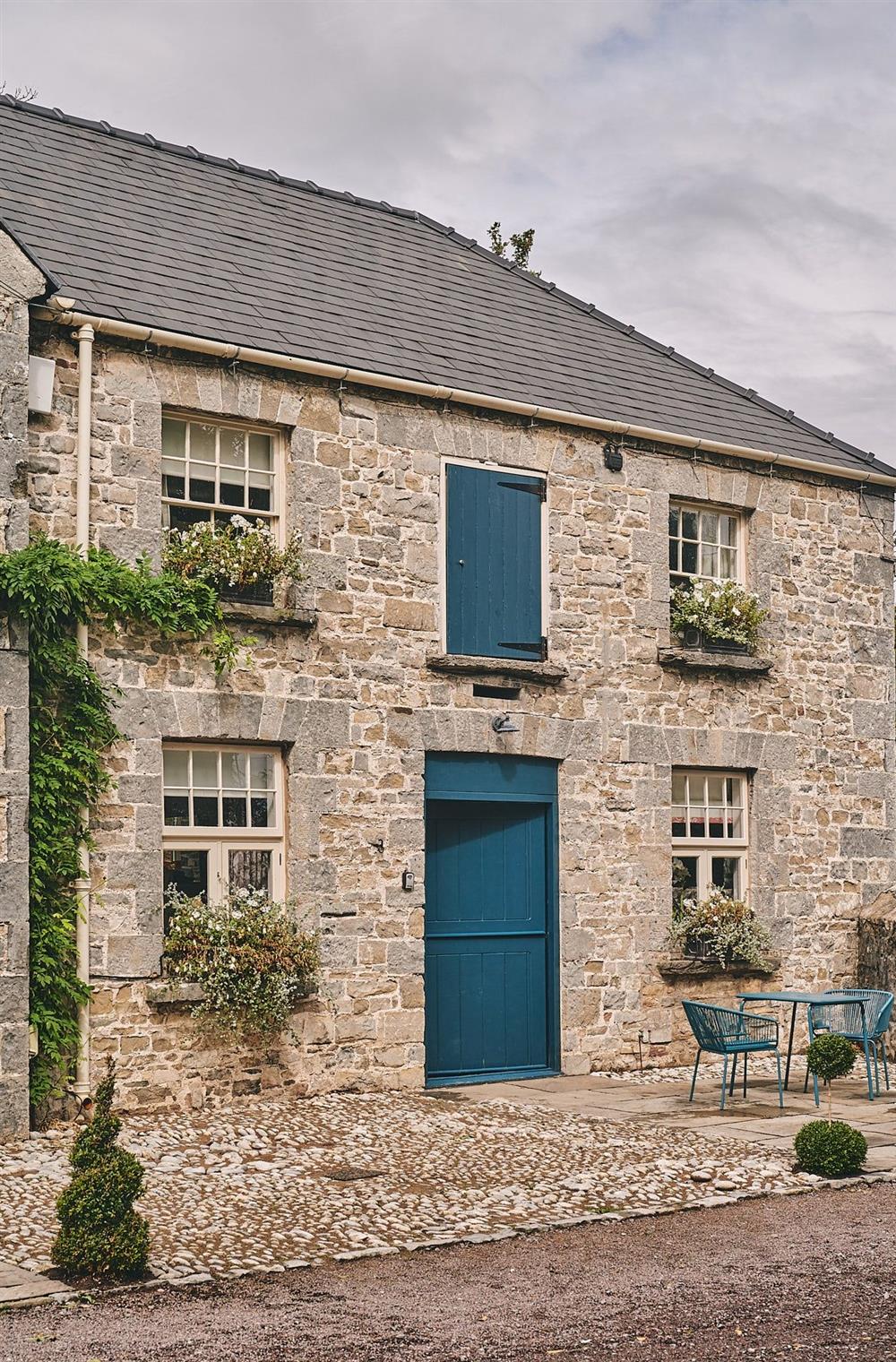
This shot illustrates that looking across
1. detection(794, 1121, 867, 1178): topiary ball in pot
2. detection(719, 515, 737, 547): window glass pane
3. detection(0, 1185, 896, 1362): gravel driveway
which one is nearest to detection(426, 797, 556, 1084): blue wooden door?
detection(719, 515, 737, 547): window glass pane

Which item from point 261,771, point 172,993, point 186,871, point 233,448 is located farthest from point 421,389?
point 172,993

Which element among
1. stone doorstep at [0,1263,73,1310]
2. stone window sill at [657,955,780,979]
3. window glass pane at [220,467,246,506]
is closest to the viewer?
stone doorstep at [0,1263,73,1310]

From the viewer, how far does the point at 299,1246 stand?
7270mm

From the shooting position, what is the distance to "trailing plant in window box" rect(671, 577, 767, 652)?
14.0 meters

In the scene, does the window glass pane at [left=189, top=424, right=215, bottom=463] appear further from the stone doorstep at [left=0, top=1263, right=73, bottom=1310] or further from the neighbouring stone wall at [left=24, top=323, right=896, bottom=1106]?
the stone doorstep at [left=0, top=1263, right=73, bottom=1310]

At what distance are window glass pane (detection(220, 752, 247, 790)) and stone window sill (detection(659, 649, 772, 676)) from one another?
13.4 feet

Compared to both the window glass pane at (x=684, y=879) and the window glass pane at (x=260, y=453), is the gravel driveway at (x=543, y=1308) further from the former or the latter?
the window glass pane at (x=260, y=453)

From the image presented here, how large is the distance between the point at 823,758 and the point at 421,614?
4741 millimetres

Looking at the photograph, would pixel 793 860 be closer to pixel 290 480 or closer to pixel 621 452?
pixel 621 452

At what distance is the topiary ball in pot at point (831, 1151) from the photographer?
885 centimetres

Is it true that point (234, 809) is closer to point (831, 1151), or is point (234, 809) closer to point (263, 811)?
point (263, 811)

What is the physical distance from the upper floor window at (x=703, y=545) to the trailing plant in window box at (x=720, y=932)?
287 cm

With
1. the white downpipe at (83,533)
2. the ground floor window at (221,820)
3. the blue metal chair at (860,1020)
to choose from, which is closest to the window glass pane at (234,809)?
the ground floor window at (221,820)

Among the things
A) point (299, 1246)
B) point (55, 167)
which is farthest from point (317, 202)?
point (299, 1246)
